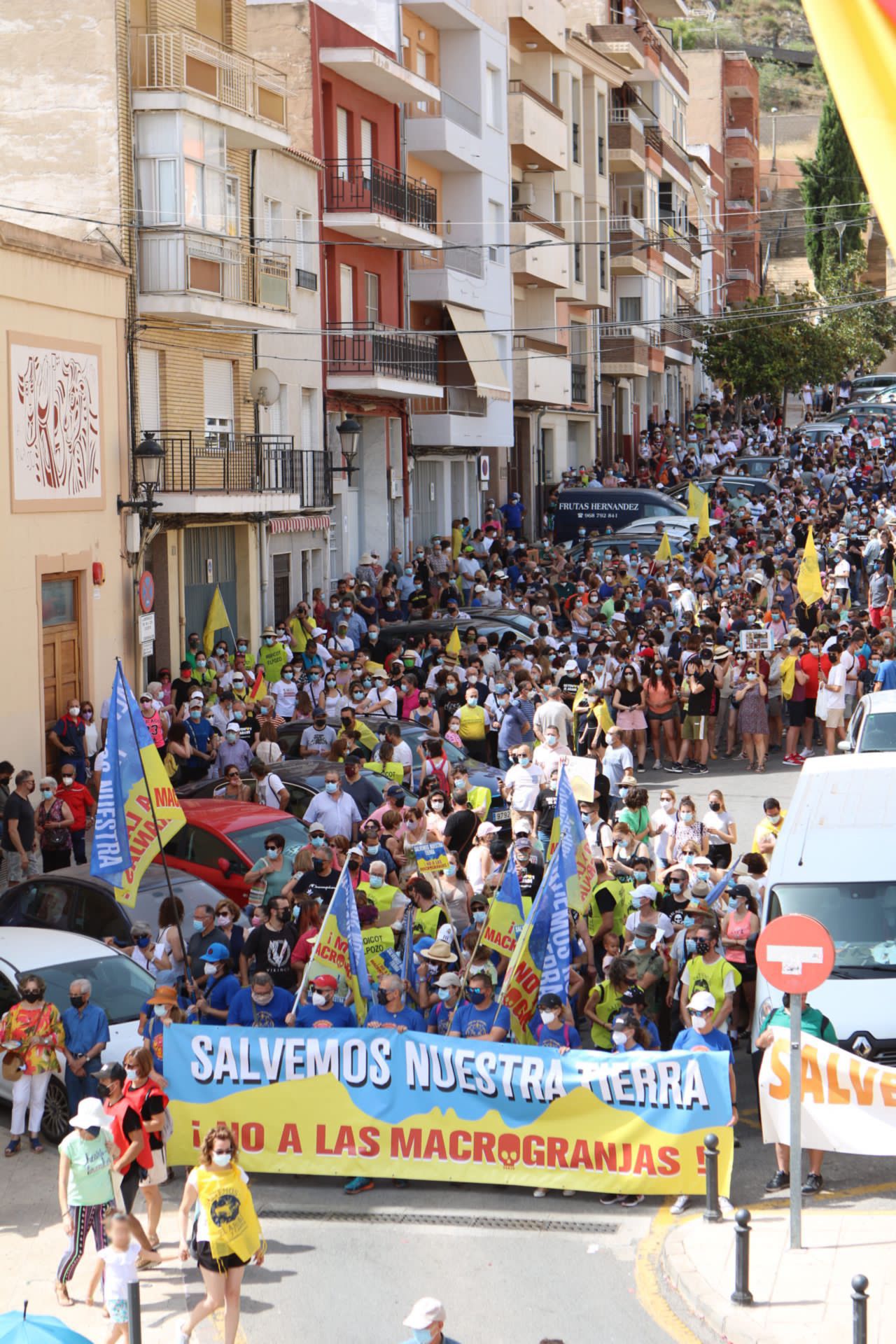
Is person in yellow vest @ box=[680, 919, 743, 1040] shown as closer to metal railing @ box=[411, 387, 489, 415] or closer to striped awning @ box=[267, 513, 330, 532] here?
striped awning @ box=[267, 513, 330, 532]

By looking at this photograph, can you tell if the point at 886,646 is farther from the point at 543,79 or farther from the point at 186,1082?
the point at 543,79

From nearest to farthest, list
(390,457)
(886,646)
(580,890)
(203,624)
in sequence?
1. (580,890)
2. (886,646)
3. (203,624)
4. (390,457)

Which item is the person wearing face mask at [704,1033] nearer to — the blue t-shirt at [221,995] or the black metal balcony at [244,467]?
the blue t-shirt at [221,995]

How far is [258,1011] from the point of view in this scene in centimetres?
1256

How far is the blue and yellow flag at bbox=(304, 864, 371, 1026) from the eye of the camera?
12531mm

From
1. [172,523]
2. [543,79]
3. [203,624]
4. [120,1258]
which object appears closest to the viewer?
[120,1258]

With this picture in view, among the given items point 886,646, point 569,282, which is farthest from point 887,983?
point 569,282

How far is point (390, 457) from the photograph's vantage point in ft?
129

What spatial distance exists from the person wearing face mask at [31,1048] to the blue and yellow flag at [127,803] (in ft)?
5.69

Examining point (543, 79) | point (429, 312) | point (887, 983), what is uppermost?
point (543, 79)

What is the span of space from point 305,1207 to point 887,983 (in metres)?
4.11

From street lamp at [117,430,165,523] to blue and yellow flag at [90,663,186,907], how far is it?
1052cm

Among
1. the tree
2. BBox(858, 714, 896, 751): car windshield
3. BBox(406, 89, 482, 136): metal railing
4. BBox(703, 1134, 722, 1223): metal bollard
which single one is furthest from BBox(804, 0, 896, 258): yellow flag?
the tree

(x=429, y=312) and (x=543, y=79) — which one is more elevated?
(x=543, y=79)
